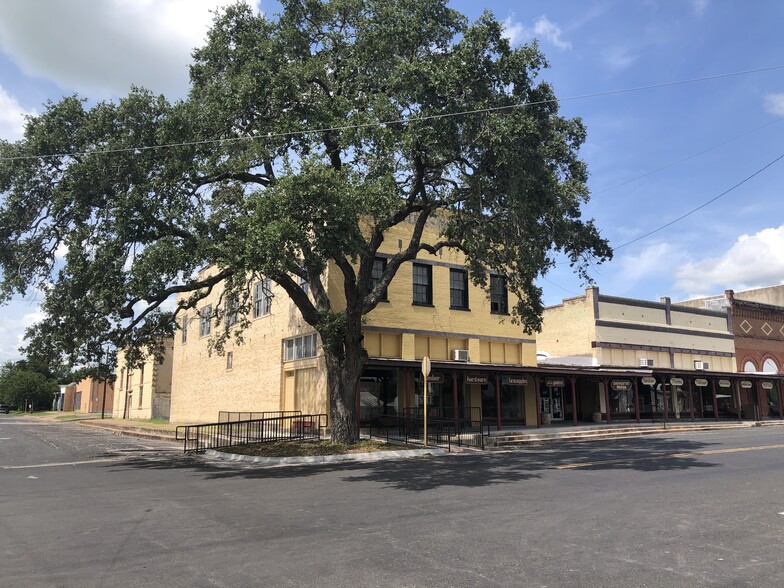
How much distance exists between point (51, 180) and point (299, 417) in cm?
1231

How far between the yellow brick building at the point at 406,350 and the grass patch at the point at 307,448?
12.1 feet

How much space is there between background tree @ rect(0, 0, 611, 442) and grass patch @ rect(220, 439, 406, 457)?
31.5 inches

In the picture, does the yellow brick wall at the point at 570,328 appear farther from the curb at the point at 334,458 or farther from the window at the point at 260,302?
the curb at the point at 334,458

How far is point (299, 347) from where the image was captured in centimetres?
2703

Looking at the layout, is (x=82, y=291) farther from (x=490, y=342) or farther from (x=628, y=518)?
(x=490, y=342)

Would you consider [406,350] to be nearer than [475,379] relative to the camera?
No

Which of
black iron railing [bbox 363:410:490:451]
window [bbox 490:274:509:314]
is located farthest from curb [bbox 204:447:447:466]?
window [bbox 490:274:509:314]

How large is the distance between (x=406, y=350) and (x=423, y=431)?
4419 mm

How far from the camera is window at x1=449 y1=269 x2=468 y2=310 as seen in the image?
29531mm

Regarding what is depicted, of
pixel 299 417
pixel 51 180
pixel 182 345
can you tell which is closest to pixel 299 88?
pixel 51 180

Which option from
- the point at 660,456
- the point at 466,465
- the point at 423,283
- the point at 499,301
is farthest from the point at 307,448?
the point at 499,301

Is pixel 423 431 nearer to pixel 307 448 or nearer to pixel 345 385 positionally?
pixel 345 385

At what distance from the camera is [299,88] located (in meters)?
17.2

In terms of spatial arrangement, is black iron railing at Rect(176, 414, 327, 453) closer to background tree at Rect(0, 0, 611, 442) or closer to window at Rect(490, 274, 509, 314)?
background tree at Rect(0, 0, 611, 442)
